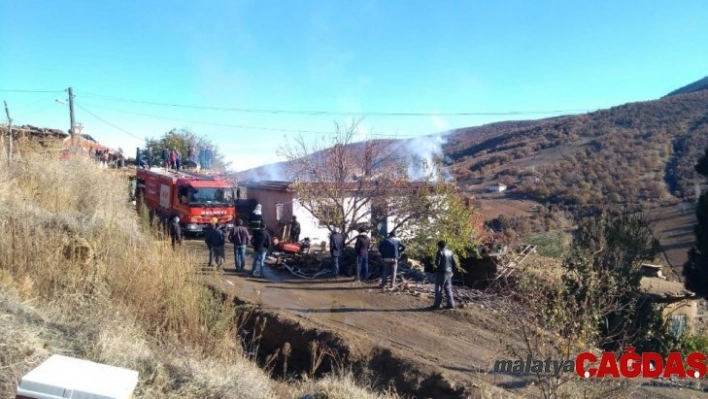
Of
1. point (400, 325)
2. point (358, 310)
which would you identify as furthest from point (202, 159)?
point (400, 325)

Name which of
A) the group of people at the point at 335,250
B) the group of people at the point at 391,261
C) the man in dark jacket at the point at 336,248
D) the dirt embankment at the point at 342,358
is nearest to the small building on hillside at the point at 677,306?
the group of people at the point at 335,250

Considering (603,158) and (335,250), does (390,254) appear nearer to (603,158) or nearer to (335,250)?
(335,250)

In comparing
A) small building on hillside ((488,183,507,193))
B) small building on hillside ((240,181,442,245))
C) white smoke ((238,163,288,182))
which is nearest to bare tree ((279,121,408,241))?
small building on hillside ((240,181,442,245))

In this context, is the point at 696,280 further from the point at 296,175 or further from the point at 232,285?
the point at 232,285

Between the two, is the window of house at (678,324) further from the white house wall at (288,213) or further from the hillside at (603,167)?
the white house wall at (288,213)

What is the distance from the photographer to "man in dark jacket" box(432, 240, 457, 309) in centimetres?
1137

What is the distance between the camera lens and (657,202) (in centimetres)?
3578

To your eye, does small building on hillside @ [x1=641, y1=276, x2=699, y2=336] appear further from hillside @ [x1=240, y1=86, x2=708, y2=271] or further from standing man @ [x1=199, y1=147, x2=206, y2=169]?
standing man @ [x1=199, y1=147, x2=206, y2=169]

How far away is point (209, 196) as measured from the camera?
2086 cm

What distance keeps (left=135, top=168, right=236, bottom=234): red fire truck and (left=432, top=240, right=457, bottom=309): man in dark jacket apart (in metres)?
11.0

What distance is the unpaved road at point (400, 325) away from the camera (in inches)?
313

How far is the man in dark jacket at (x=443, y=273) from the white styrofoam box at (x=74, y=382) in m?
9.35

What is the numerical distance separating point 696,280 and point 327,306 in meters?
12.9

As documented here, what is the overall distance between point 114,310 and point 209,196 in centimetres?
1566
